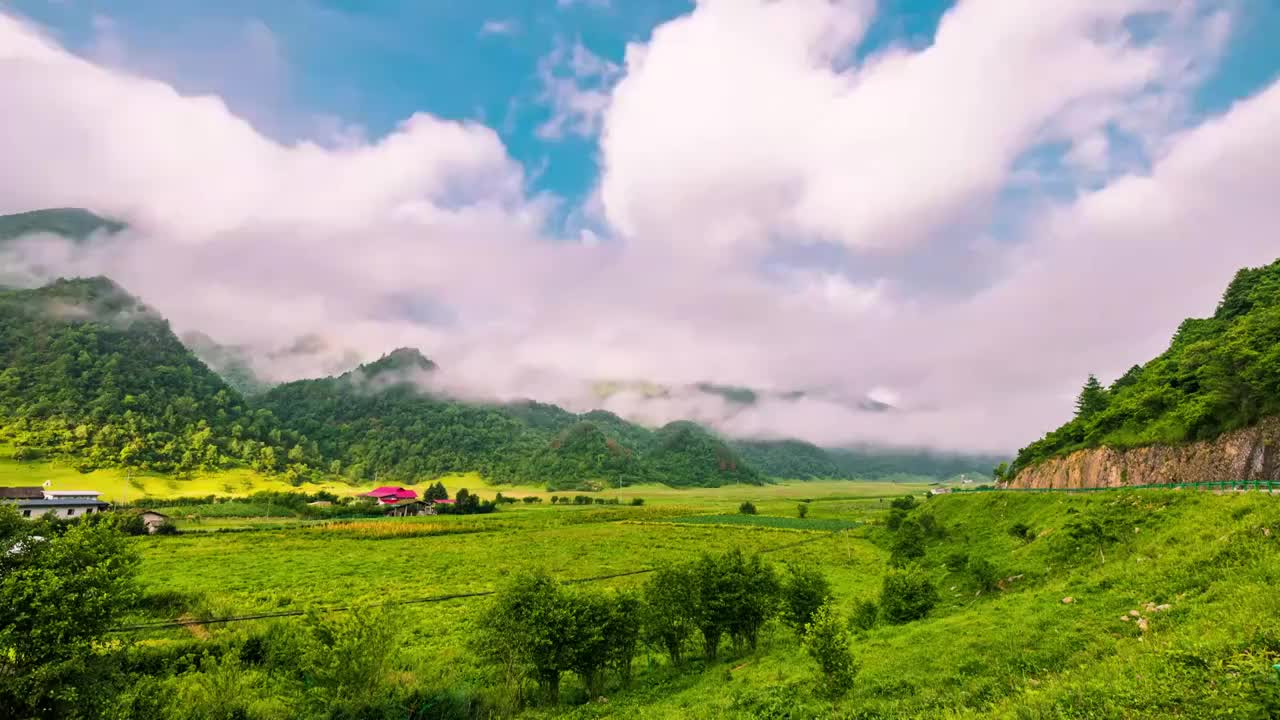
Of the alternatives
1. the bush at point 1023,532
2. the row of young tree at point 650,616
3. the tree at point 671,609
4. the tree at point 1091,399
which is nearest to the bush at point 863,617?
the row of young tree at point 650,616

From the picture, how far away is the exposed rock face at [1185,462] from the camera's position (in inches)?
1927

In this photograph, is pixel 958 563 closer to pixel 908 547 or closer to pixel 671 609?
pixel 908 547

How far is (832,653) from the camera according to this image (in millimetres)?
23422

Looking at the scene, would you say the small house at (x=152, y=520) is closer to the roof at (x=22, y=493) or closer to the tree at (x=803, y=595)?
the roof at (x=22, y=493)

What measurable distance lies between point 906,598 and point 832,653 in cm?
2056

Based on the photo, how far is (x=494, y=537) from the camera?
4279 inches

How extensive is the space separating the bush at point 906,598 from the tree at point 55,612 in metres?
47.2

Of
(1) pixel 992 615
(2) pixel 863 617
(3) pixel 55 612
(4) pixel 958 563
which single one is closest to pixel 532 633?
(3) pixel 55 612

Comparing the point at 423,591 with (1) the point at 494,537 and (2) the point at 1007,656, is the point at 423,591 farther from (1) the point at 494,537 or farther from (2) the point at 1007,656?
(2) the point at 1007,656

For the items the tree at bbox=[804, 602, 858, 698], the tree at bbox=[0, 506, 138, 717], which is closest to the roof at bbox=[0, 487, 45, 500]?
the tree at bbox=[0, 506, 138, 717]

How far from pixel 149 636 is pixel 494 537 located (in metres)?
71.4

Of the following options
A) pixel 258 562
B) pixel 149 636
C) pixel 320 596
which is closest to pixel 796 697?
pixel 149 636

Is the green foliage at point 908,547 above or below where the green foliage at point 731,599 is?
below

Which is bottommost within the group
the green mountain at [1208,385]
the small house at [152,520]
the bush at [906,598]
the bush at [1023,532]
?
the small house at [152,520]
